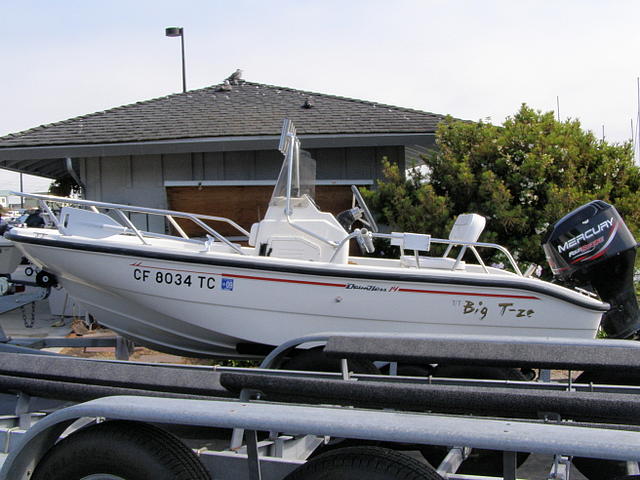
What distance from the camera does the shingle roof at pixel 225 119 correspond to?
32.6 ft

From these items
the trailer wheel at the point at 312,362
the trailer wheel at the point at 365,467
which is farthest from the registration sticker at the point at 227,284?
the trailer wheel at the point at 365,467

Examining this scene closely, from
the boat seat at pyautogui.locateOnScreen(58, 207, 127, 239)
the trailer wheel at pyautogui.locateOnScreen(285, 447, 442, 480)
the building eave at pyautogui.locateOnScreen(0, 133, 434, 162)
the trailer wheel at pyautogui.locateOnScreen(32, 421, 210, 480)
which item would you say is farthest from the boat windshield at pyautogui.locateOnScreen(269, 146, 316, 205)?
the trailer wheel at pyautogui.locateOnScreen(285, 447, 442, 480)

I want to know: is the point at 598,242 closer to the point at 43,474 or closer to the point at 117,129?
the point at 43,474

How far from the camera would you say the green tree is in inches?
329

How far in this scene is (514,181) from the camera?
854cm

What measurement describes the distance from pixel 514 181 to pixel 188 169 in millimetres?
4996

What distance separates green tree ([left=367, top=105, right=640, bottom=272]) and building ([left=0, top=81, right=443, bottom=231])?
100cm

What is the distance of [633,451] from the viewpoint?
1.92m

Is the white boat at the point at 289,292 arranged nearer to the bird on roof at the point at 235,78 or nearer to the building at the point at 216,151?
the building at the point at 216,151

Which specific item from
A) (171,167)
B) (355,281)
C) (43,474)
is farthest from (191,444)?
(171,167)

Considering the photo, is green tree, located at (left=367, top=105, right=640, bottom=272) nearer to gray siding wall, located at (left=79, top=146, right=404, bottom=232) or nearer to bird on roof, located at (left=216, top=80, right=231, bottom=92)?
gray siding wall, located at (left=79, top=146, right=404, bottom=232)

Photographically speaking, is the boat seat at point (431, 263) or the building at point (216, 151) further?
the building at point (216, 151)

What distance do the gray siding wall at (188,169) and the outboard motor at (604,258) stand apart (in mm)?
4702

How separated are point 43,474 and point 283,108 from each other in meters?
9.18
